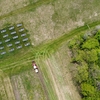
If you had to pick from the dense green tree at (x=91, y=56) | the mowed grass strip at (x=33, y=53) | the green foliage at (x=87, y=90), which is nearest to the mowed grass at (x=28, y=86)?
the mowed grass strip at (x=33, y=53)

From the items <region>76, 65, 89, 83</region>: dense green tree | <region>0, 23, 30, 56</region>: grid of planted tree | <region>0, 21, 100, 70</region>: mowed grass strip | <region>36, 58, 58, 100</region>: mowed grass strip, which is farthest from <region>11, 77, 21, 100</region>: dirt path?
<region>76, 65, 89, 83</region>: dense green tree

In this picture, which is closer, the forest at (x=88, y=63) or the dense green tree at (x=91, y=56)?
the forest at (x=88, y=63)

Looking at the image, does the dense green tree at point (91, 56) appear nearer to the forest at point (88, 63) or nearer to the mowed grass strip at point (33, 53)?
the forest at point (88, 63)

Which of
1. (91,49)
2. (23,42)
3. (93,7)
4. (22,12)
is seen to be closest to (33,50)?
(23,42)

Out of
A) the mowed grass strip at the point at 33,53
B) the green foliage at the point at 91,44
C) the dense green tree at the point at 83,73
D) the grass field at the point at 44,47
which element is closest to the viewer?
the dense green tree at the point at 83,73

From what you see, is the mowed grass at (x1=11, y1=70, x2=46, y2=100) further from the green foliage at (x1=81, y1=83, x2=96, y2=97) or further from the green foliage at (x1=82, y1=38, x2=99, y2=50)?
the green foliage at (x1=82, y1=38, x2=99, y2=50)

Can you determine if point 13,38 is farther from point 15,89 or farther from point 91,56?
point 91,56

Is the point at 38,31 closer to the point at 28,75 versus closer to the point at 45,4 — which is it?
the point at 45,4
